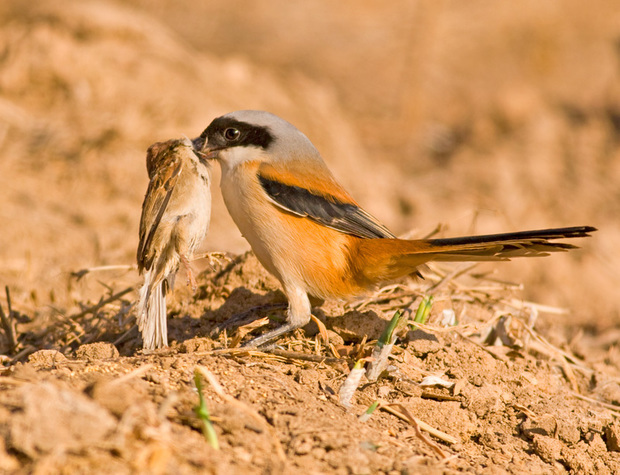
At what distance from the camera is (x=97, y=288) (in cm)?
615

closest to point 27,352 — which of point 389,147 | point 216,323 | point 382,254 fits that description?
point 216,323

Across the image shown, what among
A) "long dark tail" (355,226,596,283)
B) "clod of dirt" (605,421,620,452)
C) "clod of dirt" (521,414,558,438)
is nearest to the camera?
"long dark tail" (355,226,596,283)

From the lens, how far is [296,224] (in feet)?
13.2

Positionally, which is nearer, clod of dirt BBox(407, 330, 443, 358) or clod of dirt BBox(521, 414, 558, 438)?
clod of dirt BBox(521, 414, 558, 438)

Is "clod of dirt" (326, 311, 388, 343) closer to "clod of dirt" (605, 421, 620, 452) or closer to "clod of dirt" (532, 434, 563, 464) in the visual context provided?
"clod of dirt" (532, 434, 563, 464)

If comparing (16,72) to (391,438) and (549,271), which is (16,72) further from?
(391,438)

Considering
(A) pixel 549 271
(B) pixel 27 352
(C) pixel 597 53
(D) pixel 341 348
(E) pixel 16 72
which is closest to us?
(D) pixel 341 348

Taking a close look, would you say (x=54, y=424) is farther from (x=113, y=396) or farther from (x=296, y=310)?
(x=296, y=310)

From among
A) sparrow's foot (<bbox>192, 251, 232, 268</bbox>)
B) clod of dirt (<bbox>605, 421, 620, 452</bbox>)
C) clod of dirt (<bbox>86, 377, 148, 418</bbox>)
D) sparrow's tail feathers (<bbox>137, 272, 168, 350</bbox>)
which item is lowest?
clod of dirt (<bbox>86, 377, 148, 418</bbox>)

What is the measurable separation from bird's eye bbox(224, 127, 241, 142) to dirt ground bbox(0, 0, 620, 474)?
108cm

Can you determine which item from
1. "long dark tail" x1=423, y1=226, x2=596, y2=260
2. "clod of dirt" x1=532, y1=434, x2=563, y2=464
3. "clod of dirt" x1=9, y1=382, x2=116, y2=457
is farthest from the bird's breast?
"clod of dirt" x1=9, y1=382, x2=116, y2=457

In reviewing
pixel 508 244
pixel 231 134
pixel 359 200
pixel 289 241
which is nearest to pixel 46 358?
pixel 289 241

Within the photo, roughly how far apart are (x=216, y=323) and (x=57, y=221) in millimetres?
3738

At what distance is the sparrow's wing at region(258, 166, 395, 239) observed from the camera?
13.1 feet
